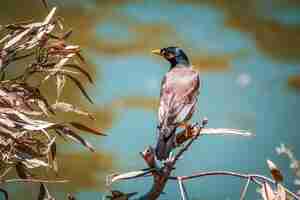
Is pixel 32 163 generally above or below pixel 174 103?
below

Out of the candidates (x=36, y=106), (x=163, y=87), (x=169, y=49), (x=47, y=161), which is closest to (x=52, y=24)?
(x=36, y=106)

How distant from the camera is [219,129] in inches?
44.1

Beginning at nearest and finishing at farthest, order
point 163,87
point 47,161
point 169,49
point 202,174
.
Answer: point 202,174
point 47,161
point 163,87
point 169,49

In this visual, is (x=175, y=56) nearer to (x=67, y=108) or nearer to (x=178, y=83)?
(x=178, y=83)

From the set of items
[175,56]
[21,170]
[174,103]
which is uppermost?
[175,56]

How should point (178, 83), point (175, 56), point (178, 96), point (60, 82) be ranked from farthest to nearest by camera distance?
point (175, 56), point (178, 83), point (178, 96), point (60, 82)

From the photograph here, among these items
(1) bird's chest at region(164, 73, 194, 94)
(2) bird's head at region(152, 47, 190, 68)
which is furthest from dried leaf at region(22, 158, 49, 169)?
(2) bird's head at region(152, 47, 190, 68)

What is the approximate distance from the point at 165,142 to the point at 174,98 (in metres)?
0.55

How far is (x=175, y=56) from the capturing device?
268 cm

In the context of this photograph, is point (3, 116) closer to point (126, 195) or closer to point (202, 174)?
point (126, 195)

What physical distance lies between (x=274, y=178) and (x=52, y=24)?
648 millimetres

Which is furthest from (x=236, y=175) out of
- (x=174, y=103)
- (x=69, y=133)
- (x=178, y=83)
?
(x=178, y=83)

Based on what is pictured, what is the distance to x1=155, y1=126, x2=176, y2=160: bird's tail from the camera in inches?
47.6

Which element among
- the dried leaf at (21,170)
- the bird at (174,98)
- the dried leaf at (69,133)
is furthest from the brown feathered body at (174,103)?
the dried leaf at (21,170)
